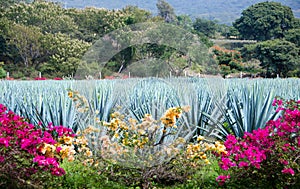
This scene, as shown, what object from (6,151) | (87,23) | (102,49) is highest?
(87,23)

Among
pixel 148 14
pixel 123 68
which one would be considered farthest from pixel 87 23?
pixel 123 68

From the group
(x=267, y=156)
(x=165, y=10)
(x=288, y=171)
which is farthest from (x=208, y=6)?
(x=288, y=171)

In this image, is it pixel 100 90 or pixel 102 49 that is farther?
pixel 102 49

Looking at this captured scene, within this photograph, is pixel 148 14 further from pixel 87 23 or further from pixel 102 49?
pixel 102 49

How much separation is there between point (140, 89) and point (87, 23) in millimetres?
33587

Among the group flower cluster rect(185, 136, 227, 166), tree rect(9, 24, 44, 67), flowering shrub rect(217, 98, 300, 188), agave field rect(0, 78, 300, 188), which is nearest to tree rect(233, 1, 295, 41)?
tree rect(9, 24, 44, 67)

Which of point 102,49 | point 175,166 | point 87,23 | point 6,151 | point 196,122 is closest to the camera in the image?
point 6,151

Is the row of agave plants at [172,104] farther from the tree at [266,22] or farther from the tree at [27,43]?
the tree at [266,22]

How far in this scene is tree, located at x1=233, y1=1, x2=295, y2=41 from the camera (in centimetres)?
5675

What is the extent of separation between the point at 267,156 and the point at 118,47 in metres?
3.67

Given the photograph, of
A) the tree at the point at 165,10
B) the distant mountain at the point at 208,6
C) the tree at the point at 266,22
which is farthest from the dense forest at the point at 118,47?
the distant mountain at the point at 208,6

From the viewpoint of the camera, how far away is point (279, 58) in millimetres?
35094

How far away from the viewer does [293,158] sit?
3.76 metres

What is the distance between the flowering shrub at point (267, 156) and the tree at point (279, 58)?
103ft
